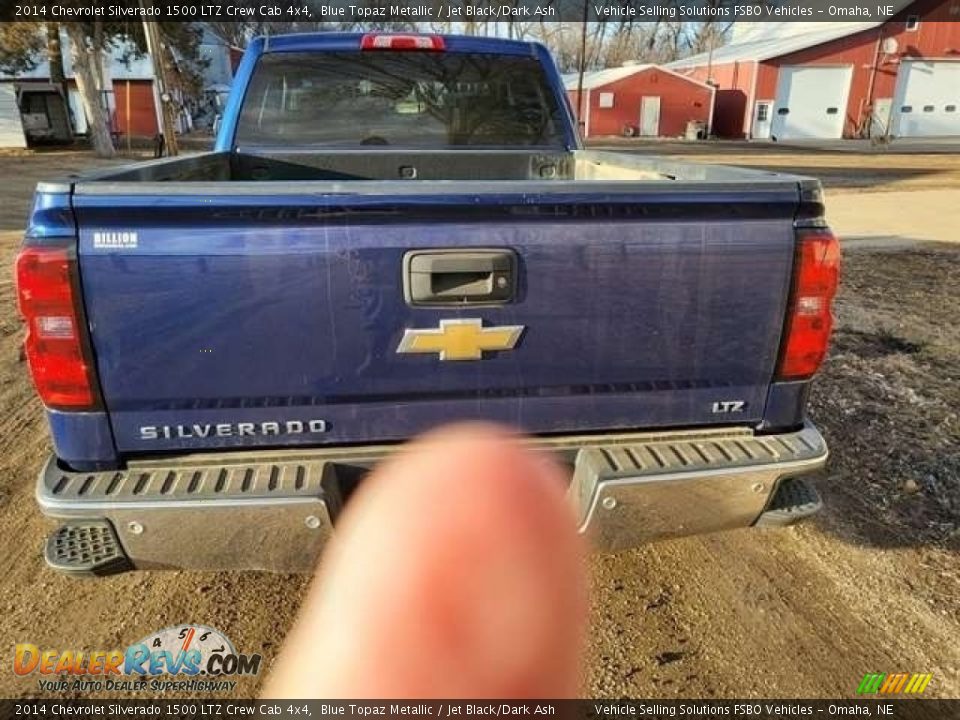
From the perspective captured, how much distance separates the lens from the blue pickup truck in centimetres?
200

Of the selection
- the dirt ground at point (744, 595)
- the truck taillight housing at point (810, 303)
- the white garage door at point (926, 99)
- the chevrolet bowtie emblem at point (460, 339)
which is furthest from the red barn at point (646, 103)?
the chevrolet bowtie emblem at point (460, 339)

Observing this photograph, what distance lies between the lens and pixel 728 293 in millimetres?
2236

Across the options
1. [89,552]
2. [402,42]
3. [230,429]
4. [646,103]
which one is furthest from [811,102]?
[89,552]

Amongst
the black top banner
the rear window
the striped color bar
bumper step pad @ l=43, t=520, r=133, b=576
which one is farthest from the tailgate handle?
the black top banner

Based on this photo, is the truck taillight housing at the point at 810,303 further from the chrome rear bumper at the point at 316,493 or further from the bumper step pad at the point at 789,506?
the bumper step pad at the point at 789,506

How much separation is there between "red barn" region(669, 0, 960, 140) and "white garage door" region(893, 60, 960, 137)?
57 mm

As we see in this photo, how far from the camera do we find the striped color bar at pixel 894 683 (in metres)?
2.36

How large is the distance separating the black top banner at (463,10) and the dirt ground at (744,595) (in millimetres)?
21170

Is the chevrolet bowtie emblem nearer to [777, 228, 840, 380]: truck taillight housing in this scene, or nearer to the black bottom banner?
[777, 228, 840, 380]: truck taillight housing

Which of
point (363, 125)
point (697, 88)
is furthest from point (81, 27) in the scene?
point (697, 88)

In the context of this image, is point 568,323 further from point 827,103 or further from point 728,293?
point 827,103

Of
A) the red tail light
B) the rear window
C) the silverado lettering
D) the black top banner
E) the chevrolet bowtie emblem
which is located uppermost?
the black top banner

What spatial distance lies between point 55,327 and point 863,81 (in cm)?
4690

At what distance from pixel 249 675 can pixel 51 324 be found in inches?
53.3
